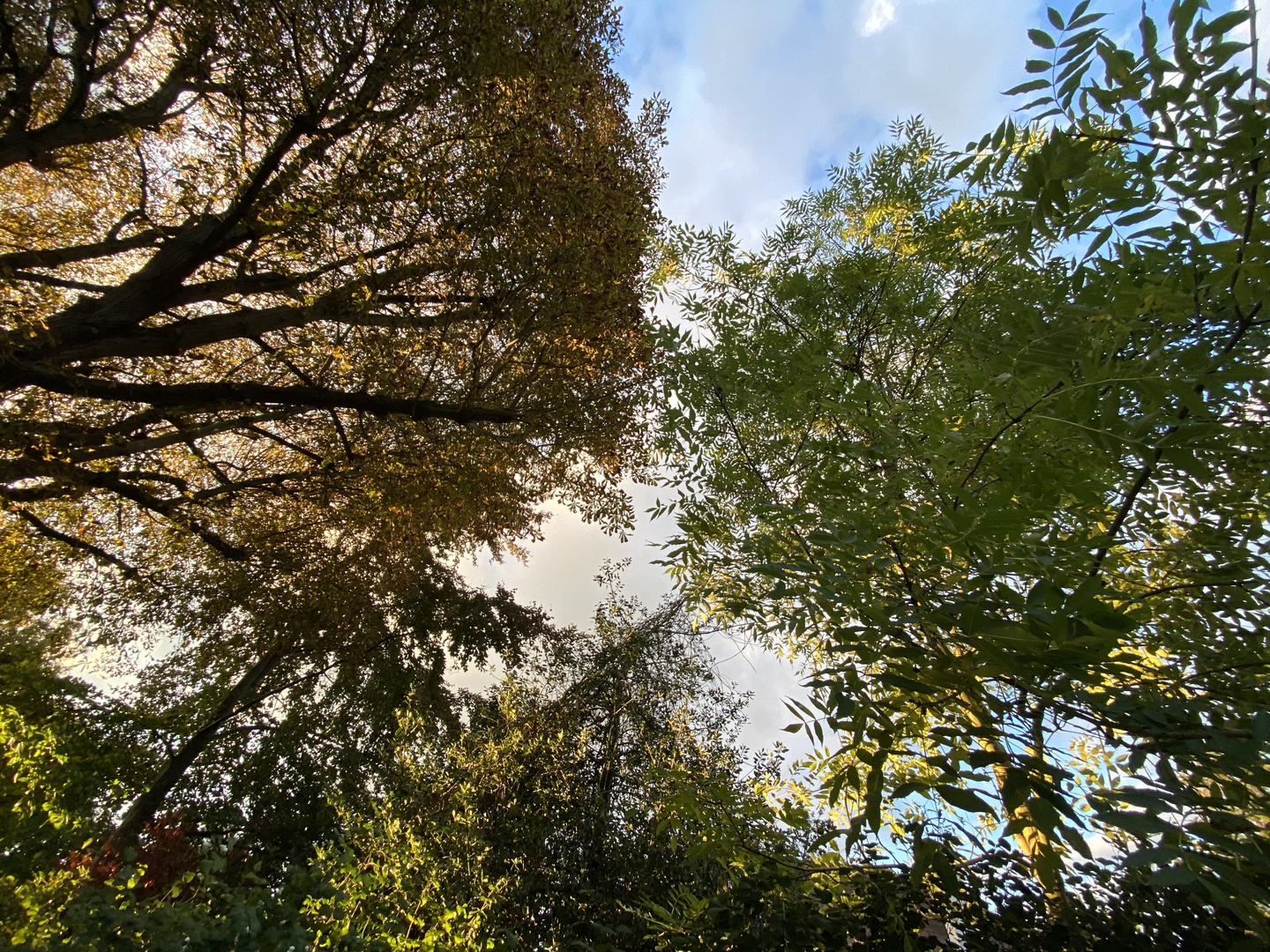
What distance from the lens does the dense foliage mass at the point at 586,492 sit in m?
1.47

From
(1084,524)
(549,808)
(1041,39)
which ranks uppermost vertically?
(1041,39)

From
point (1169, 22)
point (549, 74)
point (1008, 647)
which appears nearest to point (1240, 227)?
point (1169, 22)

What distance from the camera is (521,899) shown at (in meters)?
5.48

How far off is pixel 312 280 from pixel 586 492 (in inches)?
→ 149

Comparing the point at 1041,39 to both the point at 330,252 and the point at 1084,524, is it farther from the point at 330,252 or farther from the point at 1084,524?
the point at 330,252

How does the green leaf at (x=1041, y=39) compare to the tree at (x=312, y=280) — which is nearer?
the green leaf at (x=1041, y=39)

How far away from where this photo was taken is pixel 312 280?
222 inches

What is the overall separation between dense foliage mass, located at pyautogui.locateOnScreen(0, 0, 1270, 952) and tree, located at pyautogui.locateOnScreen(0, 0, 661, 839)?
55 mm

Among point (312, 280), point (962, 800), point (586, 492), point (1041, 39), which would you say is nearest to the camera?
point (962, 800)

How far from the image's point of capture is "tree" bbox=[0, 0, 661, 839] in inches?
181

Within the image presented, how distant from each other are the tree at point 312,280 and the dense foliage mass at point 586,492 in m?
0.06

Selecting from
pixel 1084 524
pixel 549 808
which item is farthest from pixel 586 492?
pixel 1084 524

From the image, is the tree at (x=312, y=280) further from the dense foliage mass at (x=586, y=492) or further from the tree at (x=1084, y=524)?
the tree at (x=1084, y=524)

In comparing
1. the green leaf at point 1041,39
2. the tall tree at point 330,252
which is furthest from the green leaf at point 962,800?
the tall tree at point 330,252
